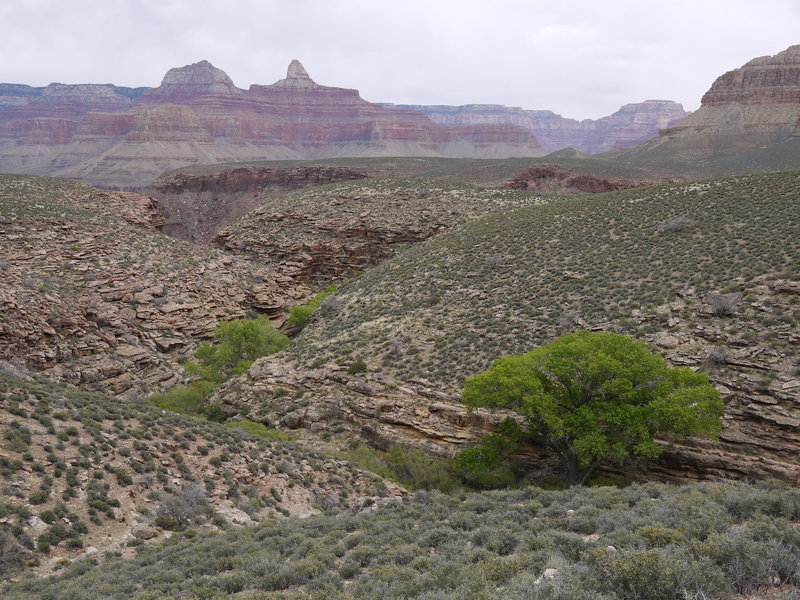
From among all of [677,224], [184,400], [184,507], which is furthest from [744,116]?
[184,507]

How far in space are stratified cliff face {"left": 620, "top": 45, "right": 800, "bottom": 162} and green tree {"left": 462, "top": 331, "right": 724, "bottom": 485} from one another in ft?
351

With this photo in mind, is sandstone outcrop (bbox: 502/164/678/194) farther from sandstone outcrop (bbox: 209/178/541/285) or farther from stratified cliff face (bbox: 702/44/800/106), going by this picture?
stratified cliff face (bbox: 702/44/800/106)

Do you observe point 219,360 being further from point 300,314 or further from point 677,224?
point 677,224

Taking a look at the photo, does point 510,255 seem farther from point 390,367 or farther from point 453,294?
point 390,367

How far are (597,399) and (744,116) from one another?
135173 mm

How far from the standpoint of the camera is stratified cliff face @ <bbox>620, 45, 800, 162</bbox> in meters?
110

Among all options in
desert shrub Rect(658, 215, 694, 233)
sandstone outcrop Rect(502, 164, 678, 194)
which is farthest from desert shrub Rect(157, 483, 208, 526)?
sandstone outcrop Rect(502, 164, 678, 194)

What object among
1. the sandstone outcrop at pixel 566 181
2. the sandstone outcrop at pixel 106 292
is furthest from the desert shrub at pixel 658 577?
the sandstone outcrop at pixel 566 181

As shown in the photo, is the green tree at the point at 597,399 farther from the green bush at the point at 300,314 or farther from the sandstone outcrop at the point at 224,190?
the sandstone outcrop at the point at 224,190

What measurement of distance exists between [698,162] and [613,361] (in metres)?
102

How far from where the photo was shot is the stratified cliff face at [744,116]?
361 ft

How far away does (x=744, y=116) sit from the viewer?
12125 cm

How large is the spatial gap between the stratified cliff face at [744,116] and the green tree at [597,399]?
106861 millimetres

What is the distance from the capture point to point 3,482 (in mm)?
11586
